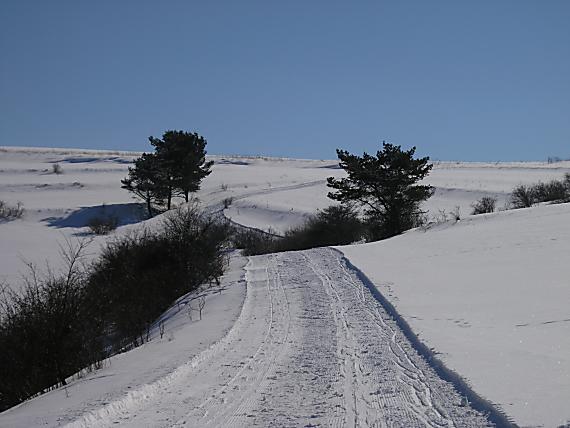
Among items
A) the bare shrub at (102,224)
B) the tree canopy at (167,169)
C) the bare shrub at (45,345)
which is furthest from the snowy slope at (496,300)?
the tree canopy at (167,169)

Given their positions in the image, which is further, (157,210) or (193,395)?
(157,210)

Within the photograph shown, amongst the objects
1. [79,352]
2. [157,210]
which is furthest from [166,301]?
[157,210]

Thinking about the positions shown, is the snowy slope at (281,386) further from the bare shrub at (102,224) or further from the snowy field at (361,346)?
the bare shrub at (102,224)

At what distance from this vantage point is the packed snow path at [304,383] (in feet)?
21.0

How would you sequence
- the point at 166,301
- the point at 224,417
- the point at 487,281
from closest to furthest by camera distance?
the point at 224,417
the point at 487,281
the point at 166,301

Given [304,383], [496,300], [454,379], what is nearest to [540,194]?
[496,300]

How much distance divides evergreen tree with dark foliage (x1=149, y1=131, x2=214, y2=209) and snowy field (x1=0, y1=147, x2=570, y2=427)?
32.8m

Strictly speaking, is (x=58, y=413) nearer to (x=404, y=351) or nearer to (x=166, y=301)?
(x=404, y=351)

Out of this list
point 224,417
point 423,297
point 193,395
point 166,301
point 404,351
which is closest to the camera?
point 224,417

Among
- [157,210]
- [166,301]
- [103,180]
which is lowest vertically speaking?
[166,301]

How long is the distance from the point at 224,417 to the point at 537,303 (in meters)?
8.13

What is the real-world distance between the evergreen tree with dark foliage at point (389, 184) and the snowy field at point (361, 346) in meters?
9.15

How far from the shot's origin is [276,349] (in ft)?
32.8

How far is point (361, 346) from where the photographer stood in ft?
32.1
